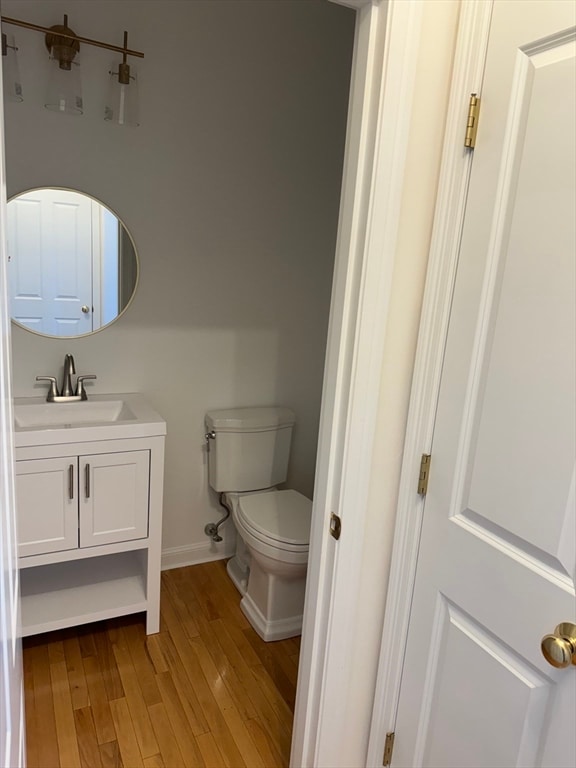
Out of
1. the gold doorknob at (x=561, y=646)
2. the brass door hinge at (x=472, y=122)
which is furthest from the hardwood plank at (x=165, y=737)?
the brass door hinge at (x=472, y=122)

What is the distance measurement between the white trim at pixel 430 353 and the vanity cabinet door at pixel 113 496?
1040mm

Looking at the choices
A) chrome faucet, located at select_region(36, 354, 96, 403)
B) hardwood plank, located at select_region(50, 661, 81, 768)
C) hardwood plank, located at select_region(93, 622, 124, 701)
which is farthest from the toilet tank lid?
hardwood plank, located at select_region(50, 661, 81, 768)

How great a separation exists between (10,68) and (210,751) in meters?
2.26

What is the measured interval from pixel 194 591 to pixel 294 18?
2.53 meters

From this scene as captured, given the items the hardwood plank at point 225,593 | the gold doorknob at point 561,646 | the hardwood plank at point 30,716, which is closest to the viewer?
the gold doorknob at point 561,646

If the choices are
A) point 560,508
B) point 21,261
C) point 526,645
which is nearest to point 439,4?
point 560,508

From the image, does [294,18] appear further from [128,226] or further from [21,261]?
[21,261]

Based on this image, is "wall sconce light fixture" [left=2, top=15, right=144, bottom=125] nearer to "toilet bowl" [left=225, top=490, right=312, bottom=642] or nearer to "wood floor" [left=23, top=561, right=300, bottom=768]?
"toilet bowl" [left=225, top=490, right=312, bottom=642]

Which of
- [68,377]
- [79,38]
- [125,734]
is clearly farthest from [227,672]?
[79,38]

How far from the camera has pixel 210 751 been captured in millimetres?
A: 1654

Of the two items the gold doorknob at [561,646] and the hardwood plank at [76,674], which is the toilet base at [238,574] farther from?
the gold doorknob at [561,646]

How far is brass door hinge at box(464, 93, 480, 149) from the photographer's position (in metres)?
1.03

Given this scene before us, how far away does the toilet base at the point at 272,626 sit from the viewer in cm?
216

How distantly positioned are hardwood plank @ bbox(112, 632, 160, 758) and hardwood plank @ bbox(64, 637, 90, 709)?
0.12 meters
